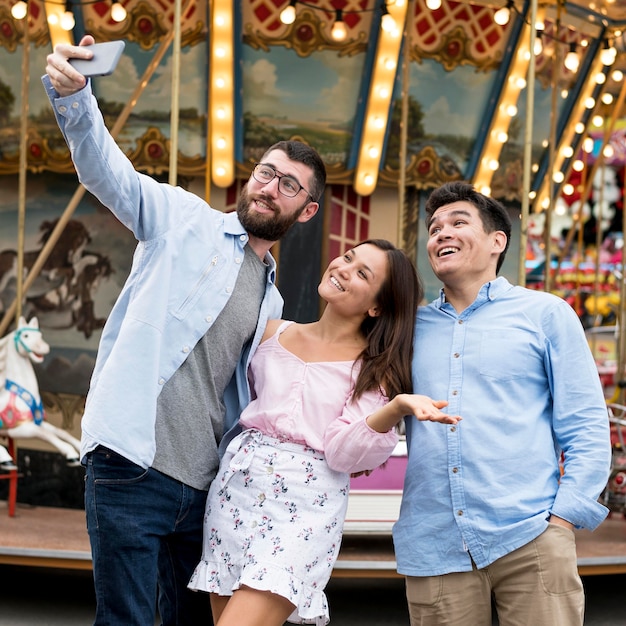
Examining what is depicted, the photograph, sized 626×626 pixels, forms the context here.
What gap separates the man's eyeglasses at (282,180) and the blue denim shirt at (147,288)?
0.47ft

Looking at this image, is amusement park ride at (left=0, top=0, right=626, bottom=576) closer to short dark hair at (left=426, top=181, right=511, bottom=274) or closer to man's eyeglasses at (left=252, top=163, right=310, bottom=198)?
short dark hair at (left=426, top=181, right=511, bottom=274)

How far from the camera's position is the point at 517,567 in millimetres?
2320

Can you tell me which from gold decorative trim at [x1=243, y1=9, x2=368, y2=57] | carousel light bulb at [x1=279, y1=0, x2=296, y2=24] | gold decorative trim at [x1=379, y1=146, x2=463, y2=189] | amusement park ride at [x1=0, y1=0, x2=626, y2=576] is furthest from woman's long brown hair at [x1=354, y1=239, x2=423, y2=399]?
gold decorative trim at [x1=379, y1=146, x2=463, y2=189]

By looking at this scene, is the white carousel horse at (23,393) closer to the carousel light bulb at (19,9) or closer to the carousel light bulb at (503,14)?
the carousel light bulb at (19,9)

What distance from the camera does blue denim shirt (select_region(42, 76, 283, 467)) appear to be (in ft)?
7.39

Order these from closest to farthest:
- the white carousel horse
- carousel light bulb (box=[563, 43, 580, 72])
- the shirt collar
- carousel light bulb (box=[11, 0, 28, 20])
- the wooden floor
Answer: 1. the shirt collar
2. the wooden floor
3. the white carousel horse
4. carousel light bulb (box=[11, 0, 28, 20])
5. carousel light bulb (box=[563, 43, 580, 72])

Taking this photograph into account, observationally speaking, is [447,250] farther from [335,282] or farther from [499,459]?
[499,459]

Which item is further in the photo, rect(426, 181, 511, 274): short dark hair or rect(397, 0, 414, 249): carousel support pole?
rect(397, 0, 414, 249): carousel support pole

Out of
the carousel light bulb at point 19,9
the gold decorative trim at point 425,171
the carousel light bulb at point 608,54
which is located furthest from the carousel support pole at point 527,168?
the carousel light bulb at point 19,9

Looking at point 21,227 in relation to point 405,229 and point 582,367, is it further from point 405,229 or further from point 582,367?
point 582,367

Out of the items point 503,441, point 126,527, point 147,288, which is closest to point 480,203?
point 503,441

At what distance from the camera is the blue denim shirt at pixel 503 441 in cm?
234

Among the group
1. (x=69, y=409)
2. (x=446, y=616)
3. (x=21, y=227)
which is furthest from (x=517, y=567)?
(x=69, y=409)

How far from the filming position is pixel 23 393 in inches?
240
